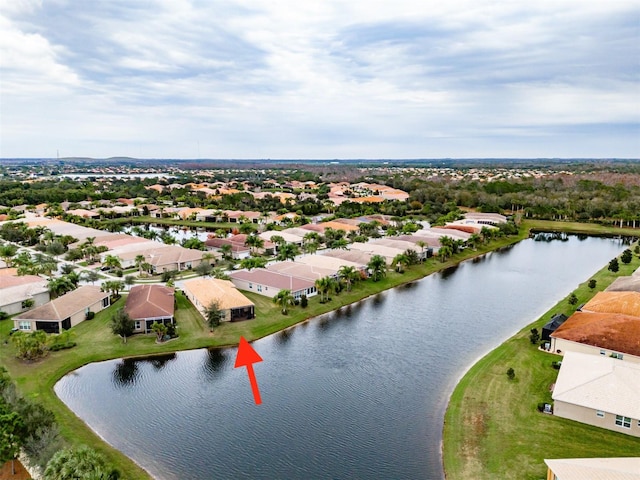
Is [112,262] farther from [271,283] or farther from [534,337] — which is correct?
[534,337]

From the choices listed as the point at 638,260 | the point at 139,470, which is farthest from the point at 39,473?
the point at 638,260

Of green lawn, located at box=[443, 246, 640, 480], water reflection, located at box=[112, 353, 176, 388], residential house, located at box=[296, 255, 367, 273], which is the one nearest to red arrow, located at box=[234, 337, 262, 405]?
water reflection, located at box=[112, 353, 176, 388]

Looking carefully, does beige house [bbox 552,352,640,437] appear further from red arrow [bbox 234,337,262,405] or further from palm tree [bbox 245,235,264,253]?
palm tree [bbox 245,235,264,253]

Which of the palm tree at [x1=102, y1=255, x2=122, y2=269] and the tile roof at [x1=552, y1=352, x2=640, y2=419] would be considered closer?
the tile roof at [x1=552, y1=352, x2=640, y2=419]

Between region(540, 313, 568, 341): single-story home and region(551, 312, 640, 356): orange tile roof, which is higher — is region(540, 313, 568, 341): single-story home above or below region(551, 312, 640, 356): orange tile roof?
below

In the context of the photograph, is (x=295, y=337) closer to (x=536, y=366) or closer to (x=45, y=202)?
(x=536, y=366)

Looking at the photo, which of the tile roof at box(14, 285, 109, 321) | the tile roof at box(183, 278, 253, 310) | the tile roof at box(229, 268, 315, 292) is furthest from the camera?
the tile roof at box(229, 268, 315, 292)

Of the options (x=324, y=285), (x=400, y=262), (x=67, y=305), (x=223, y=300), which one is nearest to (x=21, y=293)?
(x=67, y=305)
